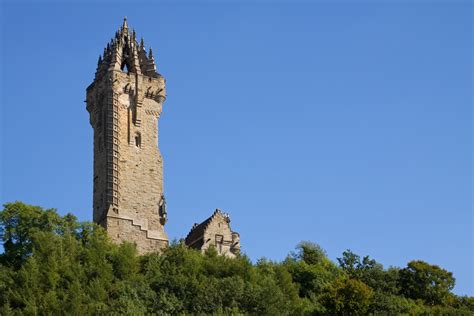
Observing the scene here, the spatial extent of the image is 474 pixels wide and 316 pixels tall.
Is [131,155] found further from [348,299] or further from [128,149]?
[348,299]

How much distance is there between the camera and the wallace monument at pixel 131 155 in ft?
267

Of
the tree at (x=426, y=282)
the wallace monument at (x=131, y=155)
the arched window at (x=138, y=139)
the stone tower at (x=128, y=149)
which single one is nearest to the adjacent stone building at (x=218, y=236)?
the wallace monument at (x=131, y=155)

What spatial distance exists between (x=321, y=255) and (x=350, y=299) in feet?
65.7

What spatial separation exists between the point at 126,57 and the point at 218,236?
14310mm

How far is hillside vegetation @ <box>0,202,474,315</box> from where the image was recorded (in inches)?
2707

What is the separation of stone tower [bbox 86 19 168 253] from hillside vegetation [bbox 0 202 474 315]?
309 cm

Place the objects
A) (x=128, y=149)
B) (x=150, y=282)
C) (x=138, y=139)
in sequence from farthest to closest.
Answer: (x=138, y=139)
(x=128, y=149)
(x=150, y=282)

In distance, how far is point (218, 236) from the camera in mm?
86562

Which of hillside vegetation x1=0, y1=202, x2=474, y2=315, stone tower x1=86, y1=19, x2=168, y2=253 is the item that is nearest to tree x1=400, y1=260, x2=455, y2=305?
hillside vegetation x1=0, y1=202, x2=474, y2=315

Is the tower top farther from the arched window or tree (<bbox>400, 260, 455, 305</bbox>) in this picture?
tree (<bbox>400, 260, 455, 305</bbox>)

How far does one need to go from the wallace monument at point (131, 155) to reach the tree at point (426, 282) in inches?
471

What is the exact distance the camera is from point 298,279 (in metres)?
81.9

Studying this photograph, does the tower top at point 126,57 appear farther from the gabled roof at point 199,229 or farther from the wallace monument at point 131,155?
the gabled roof at point 199,229

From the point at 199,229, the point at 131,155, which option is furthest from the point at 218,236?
the point at 131,155
